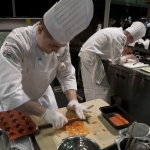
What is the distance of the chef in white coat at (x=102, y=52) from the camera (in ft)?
6.05

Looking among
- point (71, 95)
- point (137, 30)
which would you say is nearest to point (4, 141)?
point (71, 95)

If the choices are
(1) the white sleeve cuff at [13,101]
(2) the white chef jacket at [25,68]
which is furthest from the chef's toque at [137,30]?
(1) the white sleeve cuff at [13,101]

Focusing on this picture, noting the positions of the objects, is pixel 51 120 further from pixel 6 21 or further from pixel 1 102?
pixel 6 21

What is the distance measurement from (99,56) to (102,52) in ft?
0.20

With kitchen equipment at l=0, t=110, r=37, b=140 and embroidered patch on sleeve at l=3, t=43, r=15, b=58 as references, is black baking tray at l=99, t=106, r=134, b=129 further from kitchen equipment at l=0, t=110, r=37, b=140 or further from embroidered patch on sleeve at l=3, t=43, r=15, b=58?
embroidered patch on sleeve at l=3, t=43, r=15, b=58

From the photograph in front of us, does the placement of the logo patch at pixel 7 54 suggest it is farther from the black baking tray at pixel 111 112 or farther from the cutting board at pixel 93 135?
the black baking tray at pixel 111 112

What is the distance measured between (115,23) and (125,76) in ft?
3.95

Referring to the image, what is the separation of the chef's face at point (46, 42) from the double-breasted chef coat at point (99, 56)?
1134 millimetres

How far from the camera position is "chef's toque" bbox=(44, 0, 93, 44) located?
759 millimetres

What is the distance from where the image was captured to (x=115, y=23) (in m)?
2.68

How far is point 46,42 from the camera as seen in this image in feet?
2.72

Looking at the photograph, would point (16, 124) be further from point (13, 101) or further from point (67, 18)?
point (67, 18)

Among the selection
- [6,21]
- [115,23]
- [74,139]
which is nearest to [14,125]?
[74,139]

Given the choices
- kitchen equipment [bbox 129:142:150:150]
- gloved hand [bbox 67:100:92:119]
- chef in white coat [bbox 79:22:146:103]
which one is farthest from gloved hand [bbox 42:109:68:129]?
chef in white coat [bbox 79:22:146:103]
